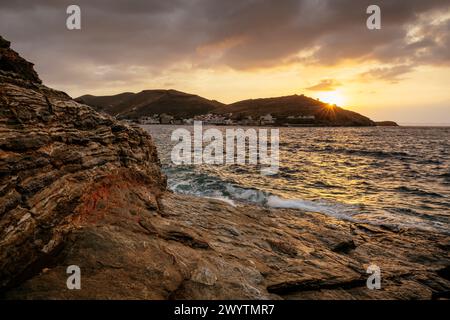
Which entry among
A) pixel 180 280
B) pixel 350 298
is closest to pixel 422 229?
pixel 350 298

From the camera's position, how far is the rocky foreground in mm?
6020

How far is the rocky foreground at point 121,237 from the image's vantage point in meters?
6.02

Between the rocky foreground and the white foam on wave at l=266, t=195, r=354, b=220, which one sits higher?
the rocky foreground

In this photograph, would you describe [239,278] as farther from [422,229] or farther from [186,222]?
[422,229]
